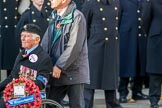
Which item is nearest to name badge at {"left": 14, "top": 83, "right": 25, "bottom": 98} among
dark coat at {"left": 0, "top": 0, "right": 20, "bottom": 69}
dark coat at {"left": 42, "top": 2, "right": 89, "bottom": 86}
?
dark coat at {"left": 42, "top": 2, "right": 89, "bottom": 86}

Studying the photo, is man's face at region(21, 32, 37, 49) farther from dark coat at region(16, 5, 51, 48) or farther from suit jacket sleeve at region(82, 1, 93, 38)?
dark coat at region(16, 5, 51, 48)

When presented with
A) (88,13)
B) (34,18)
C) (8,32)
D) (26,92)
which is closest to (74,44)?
(26,92)

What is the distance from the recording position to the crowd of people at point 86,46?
7.15m

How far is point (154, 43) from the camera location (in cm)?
968

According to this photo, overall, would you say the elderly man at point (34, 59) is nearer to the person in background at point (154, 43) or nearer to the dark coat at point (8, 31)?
the person in background at point (154, 43)

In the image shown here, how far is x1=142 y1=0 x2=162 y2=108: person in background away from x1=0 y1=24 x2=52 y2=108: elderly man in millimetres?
2795

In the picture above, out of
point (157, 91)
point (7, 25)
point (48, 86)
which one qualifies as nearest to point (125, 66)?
point (157, 91)

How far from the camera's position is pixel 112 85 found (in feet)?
30.1

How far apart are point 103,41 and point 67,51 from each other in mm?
2111

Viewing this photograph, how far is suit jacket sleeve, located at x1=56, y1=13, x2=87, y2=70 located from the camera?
279 inches

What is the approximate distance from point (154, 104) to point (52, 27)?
2.93 m

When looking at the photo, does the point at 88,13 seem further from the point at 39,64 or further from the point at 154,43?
the point at 39,64

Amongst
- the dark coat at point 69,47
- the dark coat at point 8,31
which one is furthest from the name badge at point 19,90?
the dark coat at point 8,31

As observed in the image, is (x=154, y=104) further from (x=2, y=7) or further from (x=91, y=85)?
(x=2, y=7)
